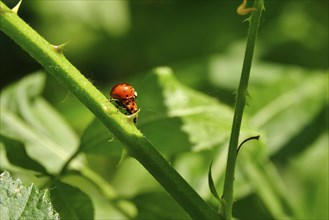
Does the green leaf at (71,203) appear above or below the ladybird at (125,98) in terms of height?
below

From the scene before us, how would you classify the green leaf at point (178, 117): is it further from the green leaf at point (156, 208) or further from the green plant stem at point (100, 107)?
the green plant stem at point (100, 107)

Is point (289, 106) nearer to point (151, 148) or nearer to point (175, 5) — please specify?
point (175, 5)

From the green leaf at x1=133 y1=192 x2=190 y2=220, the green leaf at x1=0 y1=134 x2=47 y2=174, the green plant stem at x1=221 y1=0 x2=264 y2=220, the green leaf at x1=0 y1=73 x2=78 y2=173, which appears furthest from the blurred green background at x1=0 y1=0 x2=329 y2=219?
the green plant stem at x1=221 y1=0 x2=264 y2=220

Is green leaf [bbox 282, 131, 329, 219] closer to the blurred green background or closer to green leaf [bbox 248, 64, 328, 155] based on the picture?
the blurred green background

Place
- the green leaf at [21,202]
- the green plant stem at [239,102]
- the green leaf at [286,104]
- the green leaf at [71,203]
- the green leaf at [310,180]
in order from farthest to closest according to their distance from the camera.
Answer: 1. the green leaf at [286,104]
2. the green leaf at [310,180]
3. the green leaf at [71,203]
4. the green plant stem at [239,102]
5. the green leaf at [21,202]

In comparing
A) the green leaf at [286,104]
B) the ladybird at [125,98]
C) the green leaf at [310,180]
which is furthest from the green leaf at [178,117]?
the green leaf at [286,104]

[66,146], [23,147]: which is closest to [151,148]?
[23,147]

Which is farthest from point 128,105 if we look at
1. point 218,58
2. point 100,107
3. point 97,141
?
point 218,58
